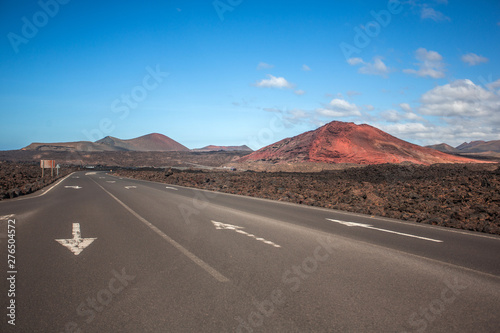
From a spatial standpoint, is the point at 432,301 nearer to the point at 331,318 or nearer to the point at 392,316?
the point at 392,316

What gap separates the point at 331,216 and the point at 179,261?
7775 mm

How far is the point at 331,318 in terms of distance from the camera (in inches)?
153

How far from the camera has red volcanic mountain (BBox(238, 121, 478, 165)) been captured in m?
53.1

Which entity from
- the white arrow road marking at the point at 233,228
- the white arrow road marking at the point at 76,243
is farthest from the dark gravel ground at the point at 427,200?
the white arrow road marking at the point at 76,243

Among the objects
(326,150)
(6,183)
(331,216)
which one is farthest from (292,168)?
(331,216)

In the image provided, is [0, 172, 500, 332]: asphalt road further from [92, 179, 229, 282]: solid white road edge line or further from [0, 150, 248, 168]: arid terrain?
[0, 150, 248, 168]: arid terrain

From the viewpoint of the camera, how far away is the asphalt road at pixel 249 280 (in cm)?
384

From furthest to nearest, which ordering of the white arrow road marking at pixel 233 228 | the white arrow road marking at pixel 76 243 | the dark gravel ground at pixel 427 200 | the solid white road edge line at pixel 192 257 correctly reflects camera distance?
the dark gravel ground at pixel 427 200 < the white arrow road marking at pixel 233 228 < the white arrow road marking at pixel 76 243 < the solid white road edge line at pixel 192 257

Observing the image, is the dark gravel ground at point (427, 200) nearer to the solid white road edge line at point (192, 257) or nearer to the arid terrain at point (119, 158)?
the solid white road edge line at point (192, 257)

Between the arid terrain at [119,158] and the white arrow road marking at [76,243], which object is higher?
the arid terrain at [119,158]

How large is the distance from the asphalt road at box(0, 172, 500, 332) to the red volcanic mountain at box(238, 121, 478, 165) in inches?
1834

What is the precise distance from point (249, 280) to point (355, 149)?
179 ft

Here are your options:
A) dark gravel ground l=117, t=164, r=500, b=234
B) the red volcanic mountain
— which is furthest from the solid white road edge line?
the red volcanic mountain

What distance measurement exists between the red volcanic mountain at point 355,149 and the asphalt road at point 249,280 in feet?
153
